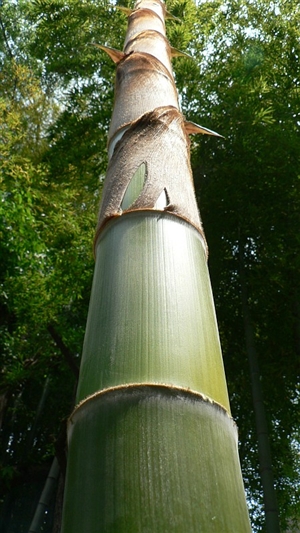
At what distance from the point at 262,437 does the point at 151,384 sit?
335 cm

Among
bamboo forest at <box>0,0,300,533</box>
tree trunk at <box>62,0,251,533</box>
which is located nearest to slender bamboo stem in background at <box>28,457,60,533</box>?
bamboo forest at <box>0,0,300,533</box>

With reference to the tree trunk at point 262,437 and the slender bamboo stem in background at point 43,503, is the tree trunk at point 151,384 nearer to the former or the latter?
the tree trunk at point 262,437

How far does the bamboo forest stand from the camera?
A: 1.62 feet

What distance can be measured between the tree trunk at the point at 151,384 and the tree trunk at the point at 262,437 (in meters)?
3.00

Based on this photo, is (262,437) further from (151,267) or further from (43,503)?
(151,267)

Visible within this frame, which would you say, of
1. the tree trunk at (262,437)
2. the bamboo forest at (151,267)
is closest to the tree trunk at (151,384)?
the bamboo forest at (151,267)

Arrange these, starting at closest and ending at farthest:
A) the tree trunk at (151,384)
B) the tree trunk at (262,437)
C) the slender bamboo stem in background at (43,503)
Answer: the tree trunk at (151,384) → the tree trunk at (262,437) → the slender bamboo stem in background at (43,503)

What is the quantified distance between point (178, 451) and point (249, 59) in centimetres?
438

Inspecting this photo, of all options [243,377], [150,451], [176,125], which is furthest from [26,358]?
[150,451]

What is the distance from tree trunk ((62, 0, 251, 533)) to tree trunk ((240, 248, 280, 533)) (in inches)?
118

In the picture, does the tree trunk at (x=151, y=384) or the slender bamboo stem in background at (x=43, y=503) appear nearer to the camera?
the tree trunk at (x=151, y=384)

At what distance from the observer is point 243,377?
4.82 m

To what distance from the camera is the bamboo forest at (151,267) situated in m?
0.49

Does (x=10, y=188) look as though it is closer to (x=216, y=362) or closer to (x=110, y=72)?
(x=110, y=72)
